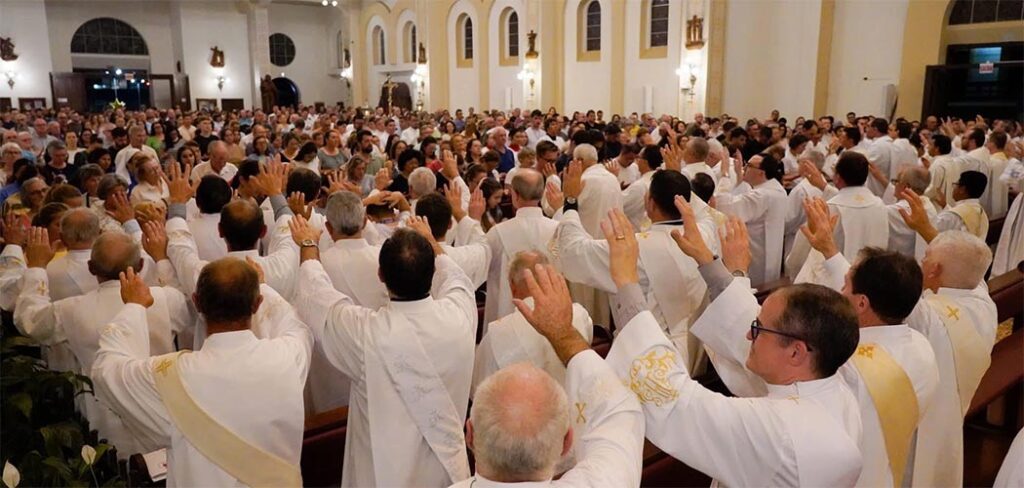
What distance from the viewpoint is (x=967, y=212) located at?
6.65m

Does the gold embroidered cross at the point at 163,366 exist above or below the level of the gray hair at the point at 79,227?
below

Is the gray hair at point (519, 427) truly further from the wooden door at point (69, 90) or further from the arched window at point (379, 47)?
the arched window at point (379, 47)

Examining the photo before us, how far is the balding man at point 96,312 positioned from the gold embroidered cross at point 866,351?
315cm

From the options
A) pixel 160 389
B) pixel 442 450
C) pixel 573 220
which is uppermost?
pixel 573 220

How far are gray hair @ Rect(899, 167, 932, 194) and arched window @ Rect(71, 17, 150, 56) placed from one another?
3139 centimetres

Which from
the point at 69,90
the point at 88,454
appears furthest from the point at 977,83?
the point at 69,90

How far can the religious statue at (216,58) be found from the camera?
1209 inches

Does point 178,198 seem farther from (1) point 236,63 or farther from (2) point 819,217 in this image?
(1) point 236,63

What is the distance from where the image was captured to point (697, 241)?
2.99 meters

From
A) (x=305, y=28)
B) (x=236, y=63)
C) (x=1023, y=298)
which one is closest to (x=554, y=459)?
(x=1023, y=298)

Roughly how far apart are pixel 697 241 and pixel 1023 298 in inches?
166

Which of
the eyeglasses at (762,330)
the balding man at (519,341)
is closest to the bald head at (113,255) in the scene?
the balding man at (519,341)

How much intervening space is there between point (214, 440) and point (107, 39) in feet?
107

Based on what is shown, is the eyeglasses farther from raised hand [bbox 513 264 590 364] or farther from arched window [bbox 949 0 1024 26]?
arched window [bbox 949 0 1024 26]
